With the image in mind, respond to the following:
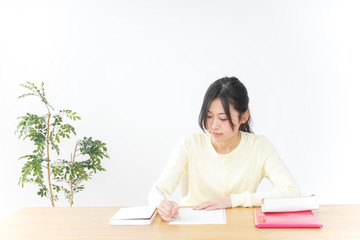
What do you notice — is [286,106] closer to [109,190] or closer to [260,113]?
[260,113]

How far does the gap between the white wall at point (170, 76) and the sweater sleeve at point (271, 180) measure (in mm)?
1651

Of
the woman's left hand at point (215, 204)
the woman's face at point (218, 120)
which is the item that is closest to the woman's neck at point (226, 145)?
the woman's face at point (218, 120)

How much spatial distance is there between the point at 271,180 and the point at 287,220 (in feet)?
1.79

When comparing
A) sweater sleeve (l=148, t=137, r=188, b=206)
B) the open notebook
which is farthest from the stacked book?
sweater sleeve (l=148, t=137, r=188, b=206)

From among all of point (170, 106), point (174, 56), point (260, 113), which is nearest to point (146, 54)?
point (174, 56)

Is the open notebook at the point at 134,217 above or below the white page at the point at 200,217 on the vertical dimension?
above

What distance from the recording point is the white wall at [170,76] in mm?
3738

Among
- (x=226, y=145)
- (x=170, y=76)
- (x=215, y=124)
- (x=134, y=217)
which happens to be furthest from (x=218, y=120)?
(x=170, y=76)

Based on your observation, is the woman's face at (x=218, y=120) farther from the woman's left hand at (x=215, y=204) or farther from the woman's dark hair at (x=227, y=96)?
the woman's left hand at (x=215, y=204)

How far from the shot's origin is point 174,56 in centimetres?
384

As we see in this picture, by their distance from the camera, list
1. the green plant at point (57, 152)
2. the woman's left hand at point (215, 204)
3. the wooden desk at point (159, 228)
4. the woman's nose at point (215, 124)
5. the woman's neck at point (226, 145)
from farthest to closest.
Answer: the green plant at point (57, 152) → the woman's neck at point (226, 145) → the woman's nose at point (215, 124) → the woman's left hand at point (215, 204) → the wooden desk at point (159, 228)

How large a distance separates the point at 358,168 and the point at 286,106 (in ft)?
2.76

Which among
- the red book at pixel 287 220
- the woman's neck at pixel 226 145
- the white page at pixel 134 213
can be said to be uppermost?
the woman's neck at pixel 226 145

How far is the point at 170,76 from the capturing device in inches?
151
